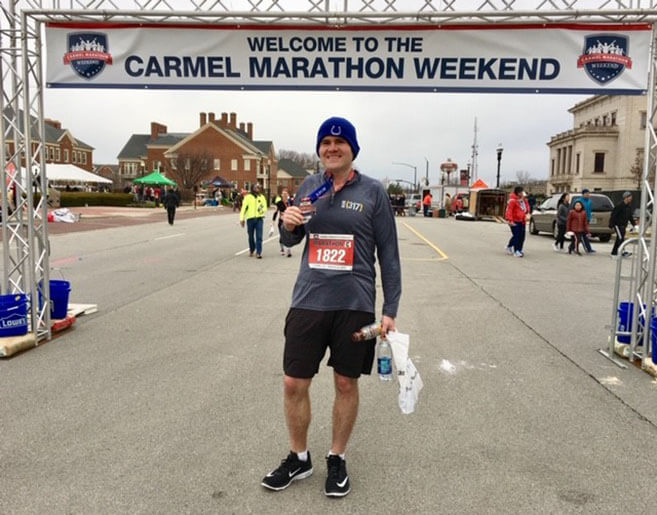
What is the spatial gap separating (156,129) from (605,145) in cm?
7306

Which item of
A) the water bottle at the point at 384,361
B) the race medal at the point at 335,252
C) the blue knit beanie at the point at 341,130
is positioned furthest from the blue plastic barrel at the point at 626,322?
the blue knit beanie at the point at 341,130

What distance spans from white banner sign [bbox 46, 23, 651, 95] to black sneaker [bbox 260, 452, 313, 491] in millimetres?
4209

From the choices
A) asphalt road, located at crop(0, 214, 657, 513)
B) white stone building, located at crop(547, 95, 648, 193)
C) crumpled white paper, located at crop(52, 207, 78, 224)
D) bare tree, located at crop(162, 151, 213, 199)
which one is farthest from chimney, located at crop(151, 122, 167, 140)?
asphalt road, located at crop(0, 214, 657, 513)

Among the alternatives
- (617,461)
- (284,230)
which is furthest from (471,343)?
(284,230)

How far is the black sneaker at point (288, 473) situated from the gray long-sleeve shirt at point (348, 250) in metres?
0.93

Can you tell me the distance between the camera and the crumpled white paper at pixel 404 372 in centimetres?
305

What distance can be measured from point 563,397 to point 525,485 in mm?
1660

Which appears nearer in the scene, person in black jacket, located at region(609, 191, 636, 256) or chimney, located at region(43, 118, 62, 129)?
person in black jacket, located at region(609, 191, 636, 256)

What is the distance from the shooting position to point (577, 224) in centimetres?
1581

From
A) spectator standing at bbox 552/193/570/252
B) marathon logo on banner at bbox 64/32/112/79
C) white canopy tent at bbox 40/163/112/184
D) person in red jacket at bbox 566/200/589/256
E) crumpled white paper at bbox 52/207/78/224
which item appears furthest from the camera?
white canopy tent at bbox 40/163/112/184

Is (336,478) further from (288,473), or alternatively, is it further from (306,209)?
(306,209)

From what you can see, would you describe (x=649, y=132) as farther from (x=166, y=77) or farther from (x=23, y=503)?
(x=23, y=503)

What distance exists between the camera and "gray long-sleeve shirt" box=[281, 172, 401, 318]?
2998mm

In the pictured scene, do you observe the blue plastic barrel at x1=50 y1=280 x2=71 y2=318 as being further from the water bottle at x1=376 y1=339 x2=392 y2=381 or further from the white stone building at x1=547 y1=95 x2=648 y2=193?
the white stone building at x1=547 y1=95 x2=648 y2=193
